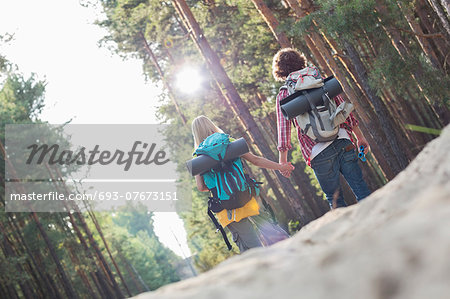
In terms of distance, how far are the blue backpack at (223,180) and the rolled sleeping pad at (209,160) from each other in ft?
0.13

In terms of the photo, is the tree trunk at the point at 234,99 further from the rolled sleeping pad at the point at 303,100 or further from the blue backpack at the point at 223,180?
the rolled sleeping pad at the point at 303,100

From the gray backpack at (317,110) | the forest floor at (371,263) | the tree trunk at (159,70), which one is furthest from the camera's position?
the tree trunk at (159,70)

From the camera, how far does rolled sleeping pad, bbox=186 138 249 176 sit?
575cm

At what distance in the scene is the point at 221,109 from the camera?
25656mm

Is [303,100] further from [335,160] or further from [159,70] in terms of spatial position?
[159,70]

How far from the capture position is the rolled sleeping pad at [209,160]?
5.75m


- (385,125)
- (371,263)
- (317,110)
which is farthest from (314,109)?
(385,125)

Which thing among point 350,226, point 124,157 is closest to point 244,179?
point 350,226

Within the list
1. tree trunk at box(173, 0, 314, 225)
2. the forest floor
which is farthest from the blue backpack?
Answer: tree trunk at box(173, 0, 314, 225)

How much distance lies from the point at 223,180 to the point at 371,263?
4148 millimetres

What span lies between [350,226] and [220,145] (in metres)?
3.29

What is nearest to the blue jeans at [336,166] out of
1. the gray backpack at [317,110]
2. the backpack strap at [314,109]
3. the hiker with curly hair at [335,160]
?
the hiker with curly hair at [335,160]

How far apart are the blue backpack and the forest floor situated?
3219mm

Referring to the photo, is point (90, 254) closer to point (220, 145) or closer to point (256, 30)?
point (256, 30)
